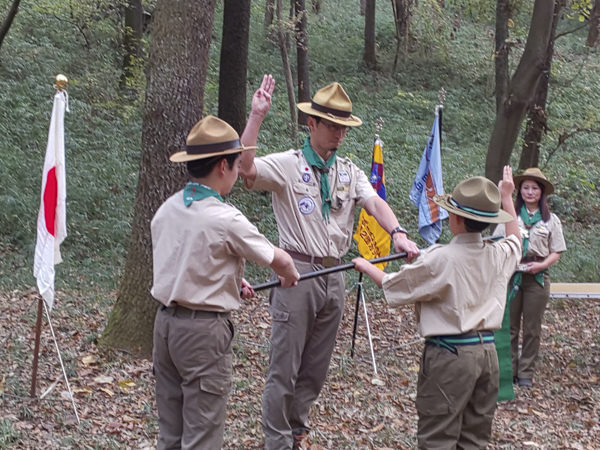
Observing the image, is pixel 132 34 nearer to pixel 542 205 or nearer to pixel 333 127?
pixel 542 205

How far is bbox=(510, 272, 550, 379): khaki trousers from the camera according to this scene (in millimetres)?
7168

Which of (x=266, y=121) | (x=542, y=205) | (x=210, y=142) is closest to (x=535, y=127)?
(x=542, y=205)

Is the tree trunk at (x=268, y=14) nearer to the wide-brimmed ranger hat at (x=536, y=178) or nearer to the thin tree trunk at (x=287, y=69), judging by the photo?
the thin tree trunk at (x=287, y=69)

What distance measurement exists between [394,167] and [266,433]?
39.3 feet

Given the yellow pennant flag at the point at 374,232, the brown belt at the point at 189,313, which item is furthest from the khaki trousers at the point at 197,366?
the yellow pennant flag at the point at 374,232

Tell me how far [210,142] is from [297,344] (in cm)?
164

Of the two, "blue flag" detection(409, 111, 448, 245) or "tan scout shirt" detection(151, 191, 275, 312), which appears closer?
"tan scout shirt" detection(151, 191, 275, 312)

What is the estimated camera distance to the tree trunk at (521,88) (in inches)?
365

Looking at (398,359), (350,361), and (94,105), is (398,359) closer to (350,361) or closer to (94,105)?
(350,361)

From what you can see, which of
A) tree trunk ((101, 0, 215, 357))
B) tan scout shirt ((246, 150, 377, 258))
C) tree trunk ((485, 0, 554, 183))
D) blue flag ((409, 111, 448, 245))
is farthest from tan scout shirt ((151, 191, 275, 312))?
tree trunk ((485, 0, 554, 183))

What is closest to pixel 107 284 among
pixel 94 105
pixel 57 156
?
pixel 57 156

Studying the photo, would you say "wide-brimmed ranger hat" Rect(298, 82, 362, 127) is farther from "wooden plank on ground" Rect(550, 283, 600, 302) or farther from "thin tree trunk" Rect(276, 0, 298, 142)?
"thin tree trunk" Rect(276, 0, 298, 142)

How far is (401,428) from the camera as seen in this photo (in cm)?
583

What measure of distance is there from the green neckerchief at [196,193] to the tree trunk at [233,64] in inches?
353
